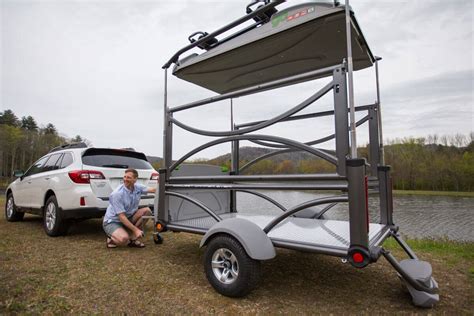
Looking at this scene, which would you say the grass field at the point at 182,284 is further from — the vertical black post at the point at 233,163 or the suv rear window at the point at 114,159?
the suv rear window at the point at 114,159

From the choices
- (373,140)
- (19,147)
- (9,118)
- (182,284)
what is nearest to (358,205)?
(373,140)

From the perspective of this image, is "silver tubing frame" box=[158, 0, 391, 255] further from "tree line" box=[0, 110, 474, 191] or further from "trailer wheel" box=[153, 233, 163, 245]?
"tree line" box=[0, 110, 474, 191]

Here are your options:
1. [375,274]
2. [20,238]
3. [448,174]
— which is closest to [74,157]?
[20,238]

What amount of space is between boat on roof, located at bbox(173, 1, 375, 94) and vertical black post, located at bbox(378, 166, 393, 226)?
1.40 m

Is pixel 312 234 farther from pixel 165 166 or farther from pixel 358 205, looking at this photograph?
pixel 165 166

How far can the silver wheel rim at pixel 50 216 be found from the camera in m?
4.88

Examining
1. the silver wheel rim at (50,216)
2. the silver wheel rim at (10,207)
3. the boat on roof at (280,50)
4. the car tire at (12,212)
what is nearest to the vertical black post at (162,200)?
the boat on roof at (280,50)

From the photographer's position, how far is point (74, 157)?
486cm

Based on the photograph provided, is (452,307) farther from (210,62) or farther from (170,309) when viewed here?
(210,62)

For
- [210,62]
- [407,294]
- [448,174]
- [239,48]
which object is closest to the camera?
[407,294]

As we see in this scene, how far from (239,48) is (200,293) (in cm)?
263

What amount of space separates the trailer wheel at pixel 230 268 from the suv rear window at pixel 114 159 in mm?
3105

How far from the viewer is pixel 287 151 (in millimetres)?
4270

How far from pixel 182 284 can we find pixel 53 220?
11.1 ft
